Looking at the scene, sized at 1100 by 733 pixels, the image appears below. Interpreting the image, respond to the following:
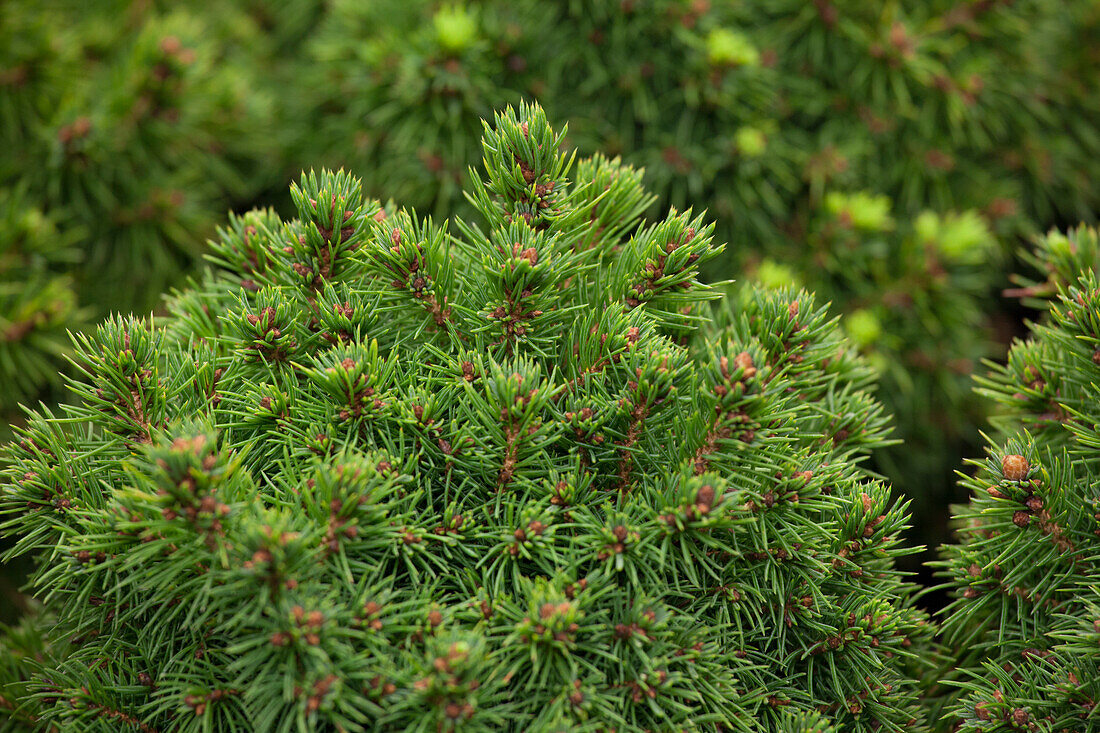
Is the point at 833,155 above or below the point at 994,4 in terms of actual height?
below

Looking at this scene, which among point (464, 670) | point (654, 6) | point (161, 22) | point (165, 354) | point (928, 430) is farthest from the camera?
point (161, 22)

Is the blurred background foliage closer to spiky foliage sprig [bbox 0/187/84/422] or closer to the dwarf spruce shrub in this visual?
spiky foliage sprig [bbox 0/187/84/422]

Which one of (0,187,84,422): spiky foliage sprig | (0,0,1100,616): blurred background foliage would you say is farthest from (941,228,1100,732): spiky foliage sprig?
(0,187,84,422): spiky foliage sprig

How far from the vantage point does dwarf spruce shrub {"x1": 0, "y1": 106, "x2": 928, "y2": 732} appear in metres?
0.71

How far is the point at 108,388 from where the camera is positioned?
2.68 ft

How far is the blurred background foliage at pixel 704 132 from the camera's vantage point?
5.04 feet

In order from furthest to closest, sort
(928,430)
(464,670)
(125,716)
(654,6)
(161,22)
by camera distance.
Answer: (161,22) → (928,430) → (654,6) → (125,716) → (464,670)

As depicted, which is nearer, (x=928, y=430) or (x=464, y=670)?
(x=464, y=670)

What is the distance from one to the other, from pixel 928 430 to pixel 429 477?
119 cm

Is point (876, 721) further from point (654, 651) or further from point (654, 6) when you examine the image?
point (654, 6)

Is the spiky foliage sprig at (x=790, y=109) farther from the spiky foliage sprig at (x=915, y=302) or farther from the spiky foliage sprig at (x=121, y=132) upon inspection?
the spiky foliage sprig at (x=121, y=132)

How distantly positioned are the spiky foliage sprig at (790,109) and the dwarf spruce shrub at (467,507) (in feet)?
2.14

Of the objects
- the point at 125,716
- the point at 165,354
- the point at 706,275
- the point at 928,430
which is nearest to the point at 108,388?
the point at 165,354

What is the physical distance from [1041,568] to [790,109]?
102 centimetres
